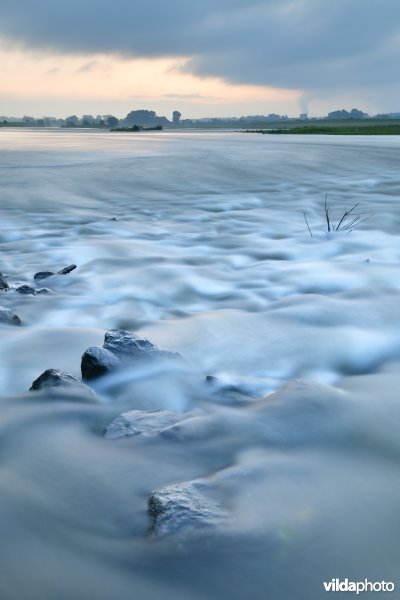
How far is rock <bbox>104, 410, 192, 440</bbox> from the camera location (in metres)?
2.28

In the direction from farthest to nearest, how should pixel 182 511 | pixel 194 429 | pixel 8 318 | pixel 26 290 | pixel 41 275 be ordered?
pixel 41 275 → pixel 26 290 → pixel 8 318 → pixel 194 429 → pixel 182 511

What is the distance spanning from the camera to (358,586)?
4.94 feet

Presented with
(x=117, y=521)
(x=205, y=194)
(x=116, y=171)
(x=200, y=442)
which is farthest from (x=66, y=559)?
(x=116, y=171)

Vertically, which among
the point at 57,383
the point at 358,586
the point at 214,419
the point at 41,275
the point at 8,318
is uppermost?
the point at 41,275

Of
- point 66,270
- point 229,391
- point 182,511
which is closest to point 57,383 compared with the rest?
point 229,391

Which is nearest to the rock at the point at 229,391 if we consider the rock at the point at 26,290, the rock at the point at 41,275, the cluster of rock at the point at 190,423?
the cluster of rock at the point at 190,423

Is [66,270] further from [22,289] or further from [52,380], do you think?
[52,380]

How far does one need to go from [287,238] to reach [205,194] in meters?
4.66

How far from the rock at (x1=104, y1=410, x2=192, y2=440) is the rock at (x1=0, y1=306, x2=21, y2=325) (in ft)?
5.44

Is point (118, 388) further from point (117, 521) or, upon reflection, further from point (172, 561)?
point (172, 561)

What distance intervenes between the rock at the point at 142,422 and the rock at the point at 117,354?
43 cm

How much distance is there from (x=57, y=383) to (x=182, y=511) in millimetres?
1175

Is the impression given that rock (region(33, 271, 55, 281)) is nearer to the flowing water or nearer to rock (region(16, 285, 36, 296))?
the flowing water

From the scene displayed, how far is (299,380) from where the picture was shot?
2748mm
